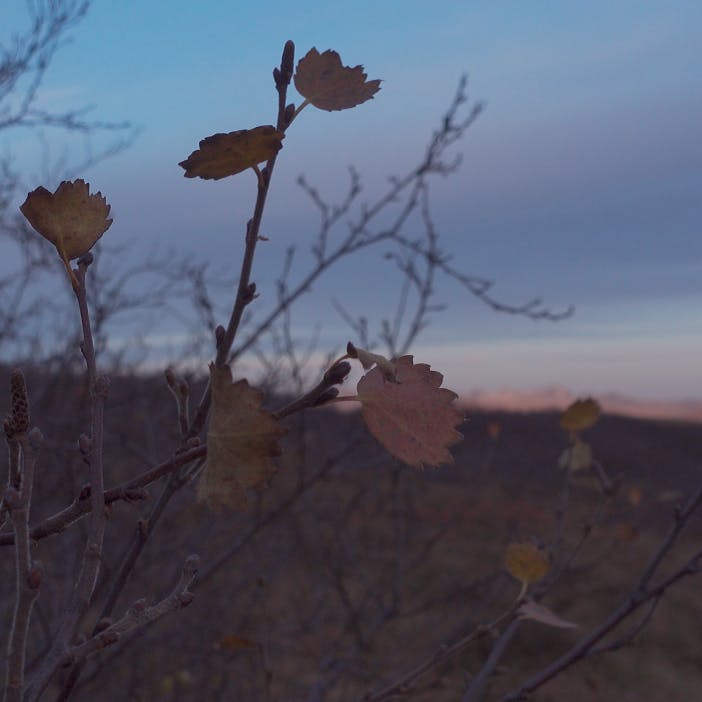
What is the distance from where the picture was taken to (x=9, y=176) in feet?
11.7

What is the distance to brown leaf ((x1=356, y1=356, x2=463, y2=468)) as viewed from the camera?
0.68 metres

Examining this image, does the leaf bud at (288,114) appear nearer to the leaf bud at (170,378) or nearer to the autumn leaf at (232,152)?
the autumn leaf at (232,152)

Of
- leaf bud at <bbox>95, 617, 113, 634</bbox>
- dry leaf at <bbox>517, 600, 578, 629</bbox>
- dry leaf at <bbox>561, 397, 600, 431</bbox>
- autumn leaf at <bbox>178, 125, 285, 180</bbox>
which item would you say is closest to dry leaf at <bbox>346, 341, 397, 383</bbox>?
autumn leaf at <bbox>178, 125, 285, 180</bbox>

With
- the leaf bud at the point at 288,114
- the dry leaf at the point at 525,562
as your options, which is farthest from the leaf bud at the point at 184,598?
the dry leaf at the point at 525,562

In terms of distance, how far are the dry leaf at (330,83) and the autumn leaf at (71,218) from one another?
7.5 inches

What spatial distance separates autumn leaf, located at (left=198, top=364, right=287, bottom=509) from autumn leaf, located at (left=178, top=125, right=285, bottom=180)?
18cm

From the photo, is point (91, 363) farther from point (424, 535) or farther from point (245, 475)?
point (424, 535)

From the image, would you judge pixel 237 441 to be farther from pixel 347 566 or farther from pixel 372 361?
pixel 347 566

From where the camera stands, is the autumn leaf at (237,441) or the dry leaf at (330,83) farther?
the dry leaf at (330,83)

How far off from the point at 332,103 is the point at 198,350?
346 centimetres

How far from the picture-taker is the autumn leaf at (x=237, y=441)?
2.09ft

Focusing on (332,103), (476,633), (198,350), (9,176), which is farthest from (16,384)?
(198,350)

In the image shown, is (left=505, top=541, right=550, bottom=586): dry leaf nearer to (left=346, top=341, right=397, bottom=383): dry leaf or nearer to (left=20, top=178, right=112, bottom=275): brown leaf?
(left=346, top=341, right=397, bottom=383): dry leaf

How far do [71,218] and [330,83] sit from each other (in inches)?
9.3
